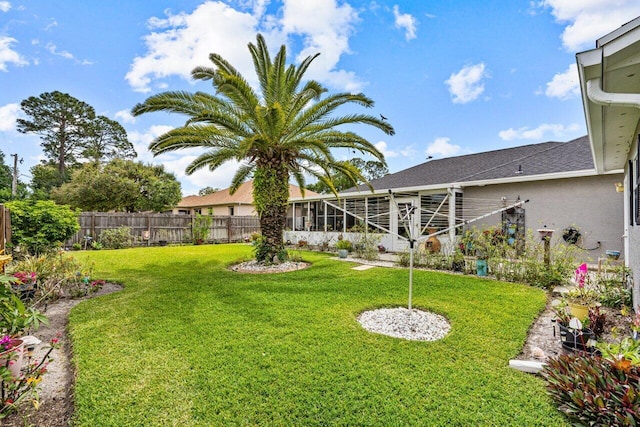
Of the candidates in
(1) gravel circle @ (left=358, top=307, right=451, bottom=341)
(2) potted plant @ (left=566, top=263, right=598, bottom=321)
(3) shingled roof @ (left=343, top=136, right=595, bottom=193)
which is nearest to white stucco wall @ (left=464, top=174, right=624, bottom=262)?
(3) shingled roof @ (left=343, top=136, right=595, bottom=193)

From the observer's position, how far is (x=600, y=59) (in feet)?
9.36

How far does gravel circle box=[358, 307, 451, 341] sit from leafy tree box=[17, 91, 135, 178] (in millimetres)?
36050

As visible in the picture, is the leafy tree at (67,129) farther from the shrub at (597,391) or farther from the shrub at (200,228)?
the shrub at (597,391)

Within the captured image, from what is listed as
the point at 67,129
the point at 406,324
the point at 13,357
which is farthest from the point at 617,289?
the point at 67,129

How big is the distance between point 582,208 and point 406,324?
334 inches

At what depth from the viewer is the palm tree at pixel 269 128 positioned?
873 cm

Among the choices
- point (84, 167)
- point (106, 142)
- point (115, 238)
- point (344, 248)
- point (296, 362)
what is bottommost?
point (296, 362)

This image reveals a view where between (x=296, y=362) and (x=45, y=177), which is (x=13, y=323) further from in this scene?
(x=45, y=177)

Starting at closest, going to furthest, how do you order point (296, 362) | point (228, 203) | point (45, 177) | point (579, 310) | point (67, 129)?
point (296, 362)
point (579, 310)
point (228, 203)
point (45, 177)
point (67, 129)

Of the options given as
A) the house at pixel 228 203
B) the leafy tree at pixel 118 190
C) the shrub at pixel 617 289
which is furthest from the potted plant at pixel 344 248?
the leafy tree at pixel 118 190

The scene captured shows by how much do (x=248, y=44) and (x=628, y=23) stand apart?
919 cm

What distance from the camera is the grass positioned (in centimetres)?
263

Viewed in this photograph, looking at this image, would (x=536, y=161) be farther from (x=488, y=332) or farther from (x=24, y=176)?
(x=24, y=176)

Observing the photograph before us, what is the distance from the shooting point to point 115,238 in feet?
53.2
